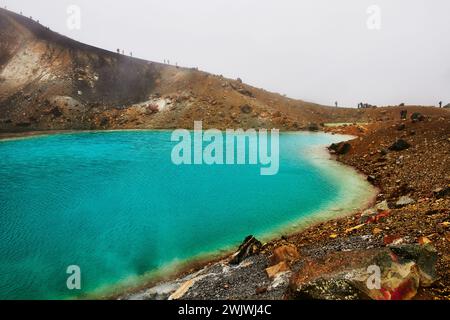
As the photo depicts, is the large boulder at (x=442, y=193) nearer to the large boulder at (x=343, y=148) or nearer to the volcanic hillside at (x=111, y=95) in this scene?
the large boulder at (x=343, y=148)

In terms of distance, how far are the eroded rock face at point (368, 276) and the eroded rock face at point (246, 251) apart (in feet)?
16.6

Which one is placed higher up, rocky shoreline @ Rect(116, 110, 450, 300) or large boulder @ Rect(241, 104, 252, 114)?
large boulder @ Rect(241, 104, 252, 114)

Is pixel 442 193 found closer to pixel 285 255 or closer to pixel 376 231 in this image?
pixel 376 231

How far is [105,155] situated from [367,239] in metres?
36.7

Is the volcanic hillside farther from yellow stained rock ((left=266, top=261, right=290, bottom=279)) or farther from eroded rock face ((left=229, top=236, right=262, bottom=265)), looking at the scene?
yellow stained rock ((left=266, top=261, right=290, bottom=279))

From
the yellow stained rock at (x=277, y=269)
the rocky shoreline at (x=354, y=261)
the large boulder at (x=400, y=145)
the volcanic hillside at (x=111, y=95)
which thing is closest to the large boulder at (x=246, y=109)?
the volcanic hillside at (x=111, y=95)

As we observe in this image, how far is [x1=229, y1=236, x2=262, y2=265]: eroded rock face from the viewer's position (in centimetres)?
1539

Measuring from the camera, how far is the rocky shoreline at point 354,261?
9.47 metres

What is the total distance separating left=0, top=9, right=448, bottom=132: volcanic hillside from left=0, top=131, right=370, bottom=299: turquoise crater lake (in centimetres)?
3166

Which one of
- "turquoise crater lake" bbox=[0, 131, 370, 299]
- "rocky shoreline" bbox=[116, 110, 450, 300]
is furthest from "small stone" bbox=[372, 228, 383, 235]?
"turquoise crater lake" bbox=[0, 131, 370, 299]

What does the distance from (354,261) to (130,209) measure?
57.3 ft

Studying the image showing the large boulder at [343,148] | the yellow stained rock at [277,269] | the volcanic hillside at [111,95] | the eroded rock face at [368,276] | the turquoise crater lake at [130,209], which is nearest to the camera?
the eroded rock face at [368,276]

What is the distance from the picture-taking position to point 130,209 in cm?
2370

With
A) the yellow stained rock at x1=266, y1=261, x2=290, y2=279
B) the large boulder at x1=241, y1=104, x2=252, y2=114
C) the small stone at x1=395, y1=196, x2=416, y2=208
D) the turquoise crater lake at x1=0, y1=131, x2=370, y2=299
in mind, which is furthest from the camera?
the large boulder at x1=241, y1=104, x2=252, y2=114
